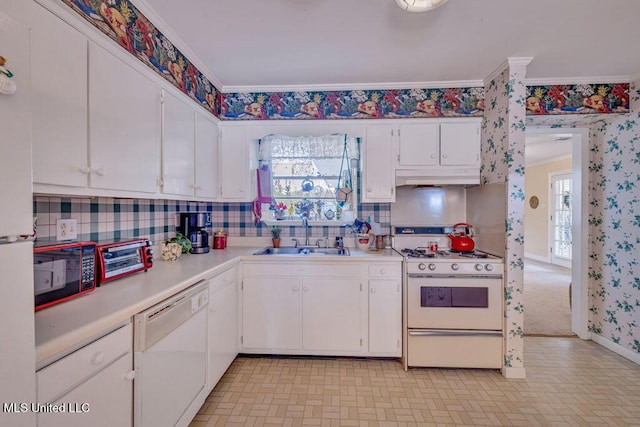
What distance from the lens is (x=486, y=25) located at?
1939 millimetres

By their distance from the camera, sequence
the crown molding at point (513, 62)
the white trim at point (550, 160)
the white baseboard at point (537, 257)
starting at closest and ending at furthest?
the crown molding at point (513, 62) → the white trim at point (550, 160) → the white baseboard at point (537, 257)

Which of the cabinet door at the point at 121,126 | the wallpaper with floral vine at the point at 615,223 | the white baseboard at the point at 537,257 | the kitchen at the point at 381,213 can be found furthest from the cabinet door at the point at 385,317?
the white baseboard at the point at 537,257

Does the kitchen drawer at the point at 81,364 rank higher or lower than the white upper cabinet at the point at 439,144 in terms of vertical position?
lower

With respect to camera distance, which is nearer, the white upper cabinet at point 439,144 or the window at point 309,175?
the white upper cabinet at point 439,144

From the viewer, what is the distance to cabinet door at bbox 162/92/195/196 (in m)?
1.93

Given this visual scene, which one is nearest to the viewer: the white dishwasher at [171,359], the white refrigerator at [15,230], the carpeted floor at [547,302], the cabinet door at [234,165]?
the white refrigerator at [15,230]

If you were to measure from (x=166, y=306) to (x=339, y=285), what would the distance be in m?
1.41

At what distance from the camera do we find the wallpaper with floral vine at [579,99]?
107 inches

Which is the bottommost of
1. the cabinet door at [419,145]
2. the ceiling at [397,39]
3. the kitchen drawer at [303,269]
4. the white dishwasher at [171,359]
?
the white dishwasher at [171,359]

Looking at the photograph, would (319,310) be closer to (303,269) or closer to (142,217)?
(303,269)

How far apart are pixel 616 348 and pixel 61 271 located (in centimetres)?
423

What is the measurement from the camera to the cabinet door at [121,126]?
1364mm

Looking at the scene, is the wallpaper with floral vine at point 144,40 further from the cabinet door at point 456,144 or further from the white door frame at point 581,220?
the white door frame at point 581,220

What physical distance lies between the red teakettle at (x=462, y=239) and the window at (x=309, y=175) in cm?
99
